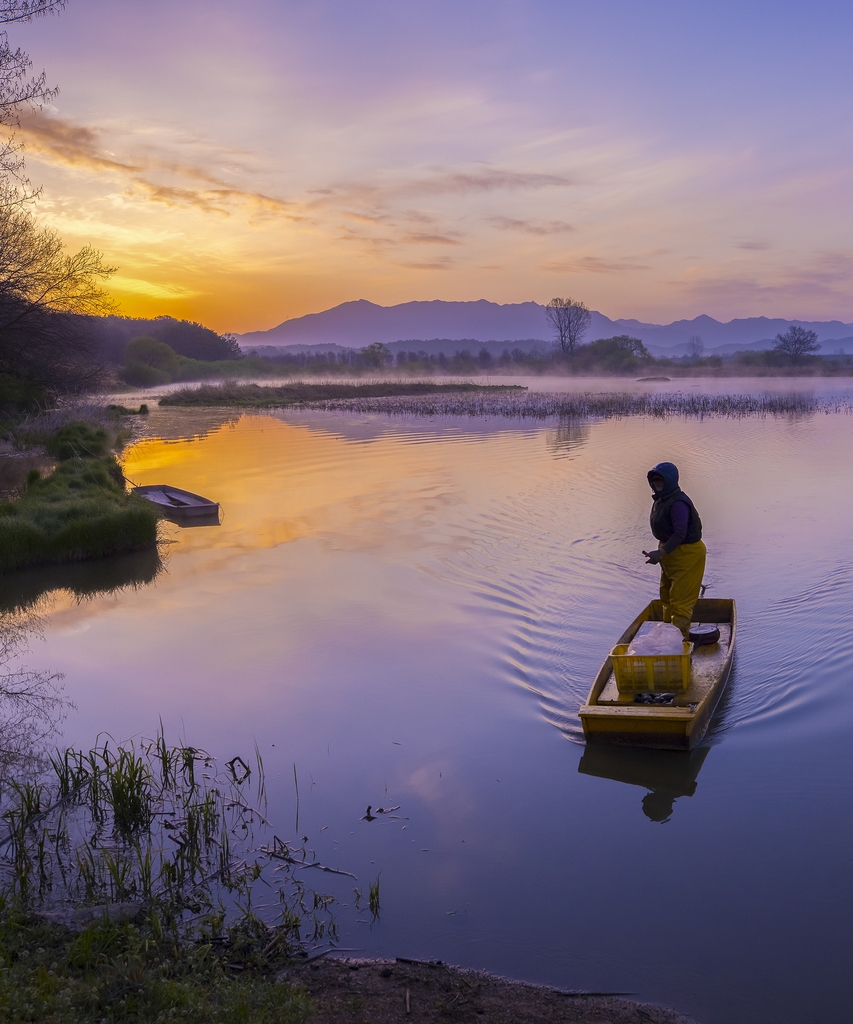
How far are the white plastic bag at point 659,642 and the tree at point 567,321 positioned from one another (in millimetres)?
116244

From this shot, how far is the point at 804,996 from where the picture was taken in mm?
4445

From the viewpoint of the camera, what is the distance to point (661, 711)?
7.17 meters

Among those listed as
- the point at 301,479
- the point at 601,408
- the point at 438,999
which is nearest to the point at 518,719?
the point at 438,999

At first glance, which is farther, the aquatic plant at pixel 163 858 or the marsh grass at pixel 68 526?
the marsh grass at pixel 68 526

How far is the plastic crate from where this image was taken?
→ 7.75 metres

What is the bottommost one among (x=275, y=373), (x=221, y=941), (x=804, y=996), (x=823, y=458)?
(x=804, y=996)

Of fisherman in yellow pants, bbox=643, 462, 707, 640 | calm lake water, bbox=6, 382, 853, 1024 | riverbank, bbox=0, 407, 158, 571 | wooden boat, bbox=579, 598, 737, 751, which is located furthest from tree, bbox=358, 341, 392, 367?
wooden boat, bbox=579, 598, 737, 751

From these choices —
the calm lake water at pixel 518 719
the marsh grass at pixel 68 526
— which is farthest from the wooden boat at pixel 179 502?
the marsh grass at pixel 68 526

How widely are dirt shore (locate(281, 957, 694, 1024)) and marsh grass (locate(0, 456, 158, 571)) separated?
1215 centimetres

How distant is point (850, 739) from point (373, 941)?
5.12m

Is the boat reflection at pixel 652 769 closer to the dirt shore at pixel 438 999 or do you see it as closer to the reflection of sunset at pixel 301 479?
the dirt shore at pixel 438 999

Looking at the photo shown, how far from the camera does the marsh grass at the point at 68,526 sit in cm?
1455

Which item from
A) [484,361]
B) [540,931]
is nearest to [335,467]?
[540,931]

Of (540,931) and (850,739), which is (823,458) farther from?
(540,931)
